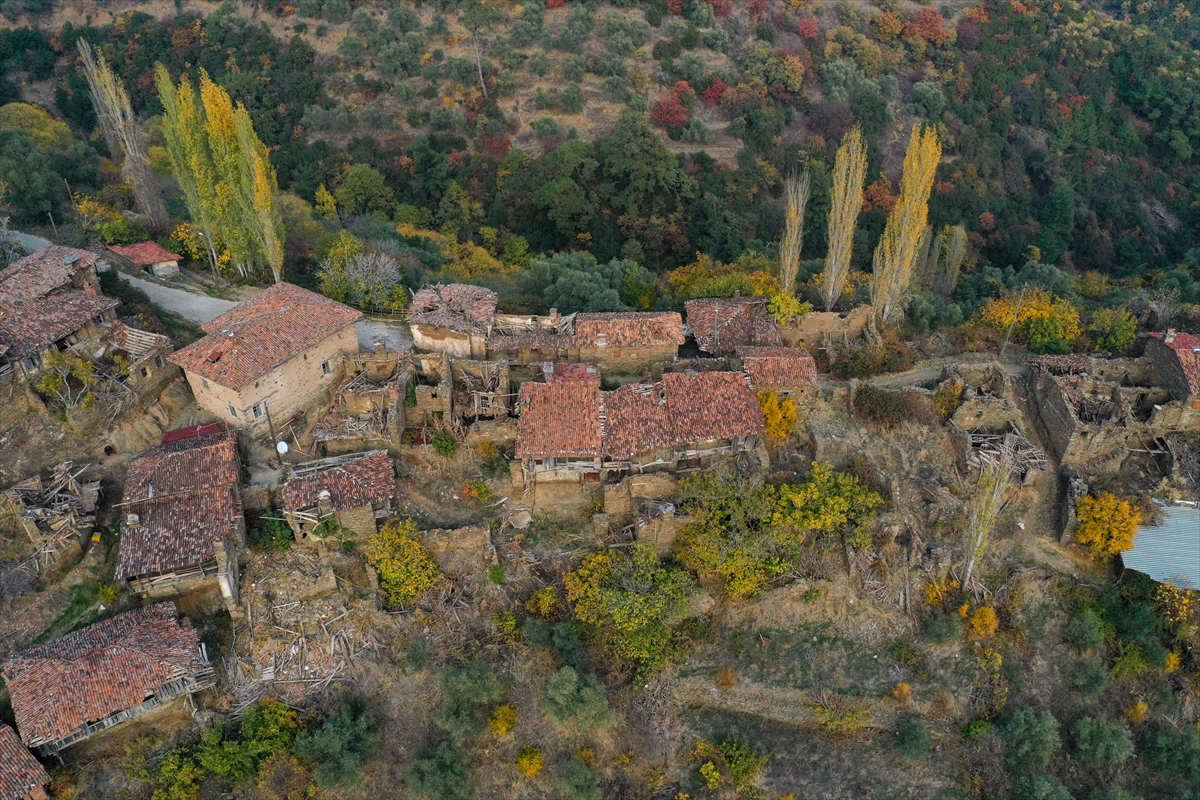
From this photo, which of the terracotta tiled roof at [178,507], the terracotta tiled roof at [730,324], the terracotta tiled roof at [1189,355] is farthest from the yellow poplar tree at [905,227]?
the terracotta tiled roof at [178,507]

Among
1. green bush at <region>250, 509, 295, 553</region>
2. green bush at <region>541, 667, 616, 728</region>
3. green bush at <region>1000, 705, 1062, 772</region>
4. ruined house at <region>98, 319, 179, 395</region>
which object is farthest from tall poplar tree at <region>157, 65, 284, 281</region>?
green bush at <region>1000, 705, 1062, 772</region>

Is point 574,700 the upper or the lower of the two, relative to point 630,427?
lower

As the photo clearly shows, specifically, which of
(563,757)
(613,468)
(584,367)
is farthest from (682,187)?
(563,757)

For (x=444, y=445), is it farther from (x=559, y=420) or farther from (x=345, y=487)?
(x=559, y=420)

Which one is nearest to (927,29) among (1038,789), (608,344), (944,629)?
(608,344)

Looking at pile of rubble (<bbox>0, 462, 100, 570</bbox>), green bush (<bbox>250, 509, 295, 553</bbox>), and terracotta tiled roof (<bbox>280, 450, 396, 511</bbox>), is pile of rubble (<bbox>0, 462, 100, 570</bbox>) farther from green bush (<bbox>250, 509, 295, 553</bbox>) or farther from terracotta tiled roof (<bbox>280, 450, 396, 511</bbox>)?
terracotta tiled roof (<bbox>280, 450, 396, 511</bbox>)

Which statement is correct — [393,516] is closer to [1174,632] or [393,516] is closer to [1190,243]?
[1174,632]
